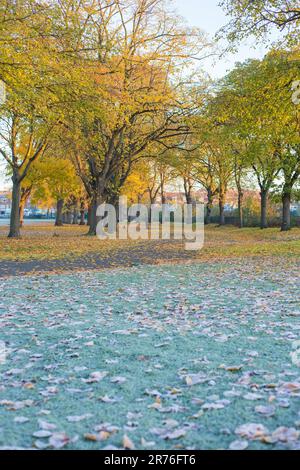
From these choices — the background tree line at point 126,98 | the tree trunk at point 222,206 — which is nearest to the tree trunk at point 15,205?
the background tree line at point 126,98

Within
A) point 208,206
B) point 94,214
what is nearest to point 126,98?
point 94,214

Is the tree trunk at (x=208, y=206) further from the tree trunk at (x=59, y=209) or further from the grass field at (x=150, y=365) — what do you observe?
the grass field at (x=150, y=365)

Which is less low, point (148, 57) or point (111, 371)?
point (148, 57)

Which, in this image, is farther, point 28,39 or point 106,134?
point 106,134

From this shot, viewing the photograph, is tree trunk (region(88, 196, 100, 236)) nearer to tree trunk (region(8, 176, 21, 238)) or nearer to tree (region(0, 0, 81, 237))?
tree trunk (region(8, 176, 21, 238))

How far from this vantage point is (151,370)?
14.6 feet

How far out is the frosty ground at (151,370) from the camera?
3.12 m

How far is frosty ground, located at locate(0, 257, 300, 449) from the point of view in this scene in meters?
3.12

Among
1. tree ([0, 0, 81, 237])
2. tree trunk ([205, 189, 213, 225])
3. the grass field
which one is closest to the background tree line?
tree ([0, 0, 81, 237])

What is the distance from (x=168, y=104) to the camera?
2284 centimetres
